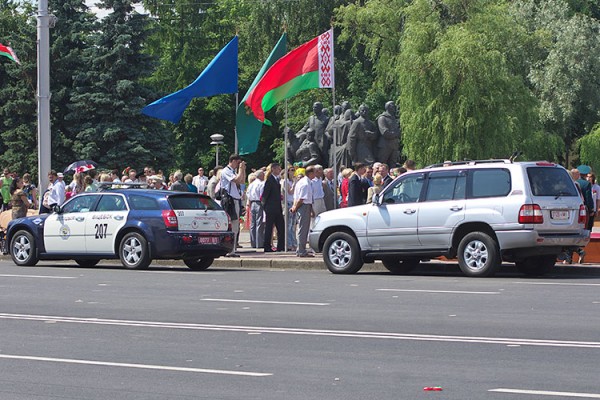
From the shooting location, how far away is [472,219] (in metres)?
20.4

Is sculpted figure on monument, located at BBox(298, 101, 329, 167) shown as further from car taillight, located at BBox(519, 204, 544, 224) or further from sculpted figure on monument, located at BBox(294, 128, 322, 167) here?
car taillight, located at BBox(519, 204, 544, 224)

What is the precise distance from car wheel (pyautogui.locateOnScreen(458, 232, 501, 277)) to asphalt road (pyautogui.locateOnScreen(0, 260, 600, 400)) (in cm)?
33

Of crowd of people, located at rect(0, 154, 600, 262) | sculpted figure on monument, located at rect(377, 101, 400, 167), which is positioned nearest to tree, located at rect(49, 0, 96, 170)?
sculpted figure on monument, located at rect(377, 101, 400, 167)

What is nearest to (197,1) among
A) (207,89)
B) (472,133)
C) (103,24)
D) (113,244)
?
(103,24)

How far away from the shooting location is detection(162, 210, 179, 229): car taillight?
22969 millimetres

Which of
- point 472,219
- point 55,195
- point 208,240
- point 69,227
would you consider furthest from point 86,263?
point 472,219

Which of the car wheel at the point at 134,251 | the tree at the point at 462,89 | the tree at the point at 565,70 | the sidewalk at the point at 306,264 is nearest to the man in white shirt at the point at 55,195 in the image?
the sidewalk at the point at 306,264

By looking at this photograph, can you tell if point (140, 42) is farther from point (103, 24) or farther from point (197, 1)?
point (197, 1)

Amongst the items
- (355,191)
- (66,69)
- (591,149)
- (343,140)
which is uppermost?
(66,69)

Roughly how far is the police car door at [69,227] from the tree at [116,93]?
1480 inches

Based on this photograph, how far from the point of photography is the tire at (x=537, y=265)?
21266 millimetres

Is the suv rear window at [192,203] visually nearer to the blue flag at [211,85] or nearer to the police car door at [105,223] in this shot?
the police car door at [105,223]

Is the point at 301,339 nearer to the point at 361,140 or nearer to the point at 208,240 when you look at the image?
the point at 208,240

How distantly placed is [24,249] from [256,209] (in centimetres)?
519
